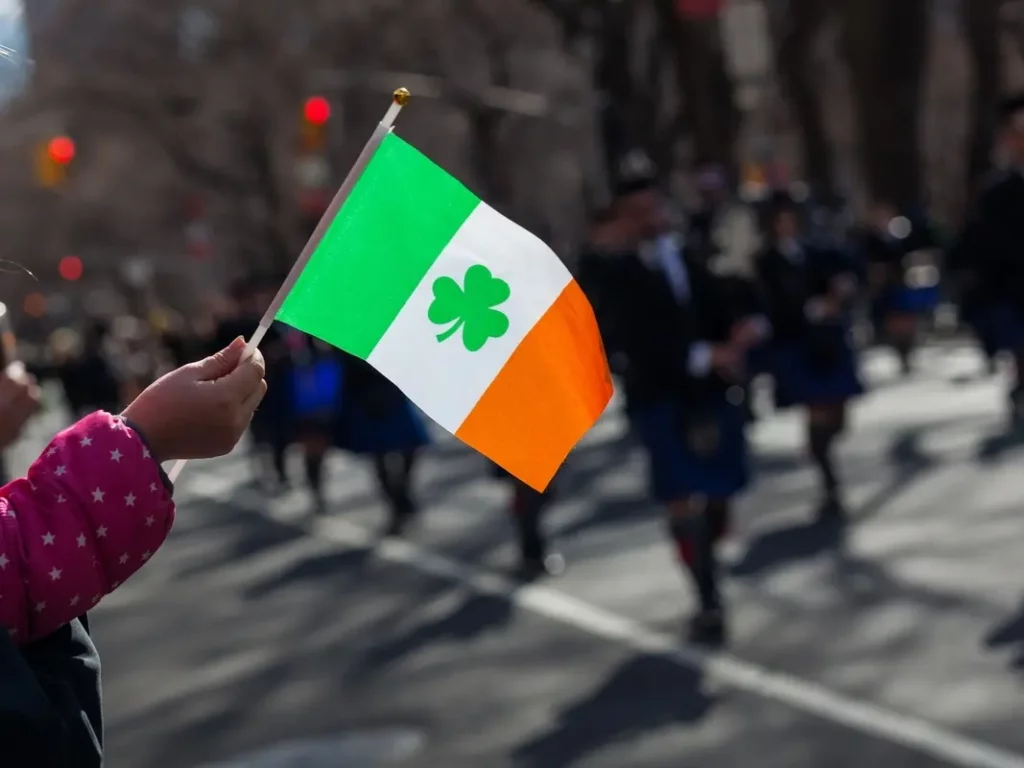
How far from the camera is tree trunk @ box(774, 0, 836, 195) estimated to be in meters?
33.0

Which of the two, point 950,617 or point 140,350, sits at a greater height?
point 950,617

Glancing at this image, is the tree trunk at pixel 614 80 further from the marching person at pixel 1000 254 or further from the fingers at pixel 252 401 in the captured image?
the fingers at pixel 252 401

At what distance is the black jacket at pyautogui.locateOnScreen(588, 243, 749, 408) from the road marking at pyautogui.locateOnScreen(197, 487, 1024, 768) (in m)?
0.97

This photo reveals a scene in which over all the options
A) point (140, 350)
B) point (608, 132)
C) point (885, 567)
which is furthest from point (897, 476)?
point (140, 350)

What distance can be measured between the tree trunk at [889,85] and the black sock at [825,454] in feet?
65.3

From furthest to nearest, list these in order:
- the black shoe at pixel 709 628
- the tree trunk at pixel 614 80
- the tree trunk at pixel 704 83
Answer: the tree trunk at pixel 704 83 < the tree trunk at pixel 614 80 < the black shoe at pixel 709 628

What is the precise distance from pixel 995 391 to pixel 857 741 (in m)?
12.0

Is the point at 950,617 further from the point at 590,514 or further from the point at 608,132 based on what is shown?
the point at 608,132

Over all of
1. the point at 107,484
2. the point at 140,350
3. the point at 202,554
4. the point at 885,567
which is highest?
the point at 107,484

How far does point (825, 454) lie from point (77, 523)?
9.39m

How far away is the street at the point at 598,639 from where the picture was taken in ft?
20.7

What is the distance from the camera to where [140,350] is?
1676 inches

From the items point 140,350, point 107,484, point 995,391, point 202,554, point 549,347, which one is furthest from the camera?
point 140,350

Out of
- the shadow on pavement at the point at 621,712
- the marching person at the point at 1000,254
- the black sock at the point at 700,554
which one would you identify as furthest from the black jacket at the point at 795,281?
the shadow on pavement at the point at 621,712
